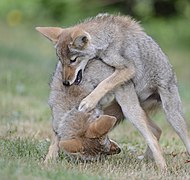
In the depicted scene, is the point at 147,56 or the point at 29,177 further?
the point at 147,56

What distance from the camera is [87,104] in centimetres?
805

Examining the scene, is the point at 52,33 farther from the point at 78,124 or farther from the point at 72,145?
the point at 72,145

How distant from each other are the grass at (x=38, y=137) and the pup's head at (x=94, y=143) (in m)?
0.13

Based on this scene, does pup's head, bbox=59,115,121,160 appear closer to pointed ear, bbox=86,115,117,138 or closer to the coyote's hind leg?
pointed ear, bbox=86,115,117,138

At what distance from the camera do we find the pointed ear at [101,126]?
733 centimetres

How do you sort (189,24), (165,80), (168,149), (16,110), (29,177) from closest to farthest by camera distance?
(29,177)
(165,80)
(168,149)
(16,110)
(189,24)

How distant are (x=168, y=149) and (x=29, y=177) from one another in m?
3.54

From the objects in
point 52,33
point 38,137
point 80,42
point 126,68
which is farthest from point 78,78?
point 38,137

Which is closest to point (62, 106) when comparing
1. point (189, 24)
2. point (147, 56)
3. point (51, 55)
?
point (147, 56)

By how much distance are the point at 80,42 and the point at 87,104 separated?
831 millimetres

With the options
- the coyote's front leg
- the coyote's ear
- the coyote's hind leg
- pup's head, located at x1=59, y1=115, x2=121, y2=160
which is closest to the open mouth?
the coyote's front leg

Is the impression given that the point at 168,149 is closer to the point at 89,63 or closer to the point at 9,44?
the point at 89,63

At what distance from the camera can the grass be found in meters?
7.12

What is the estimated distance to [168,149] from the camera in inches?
377
